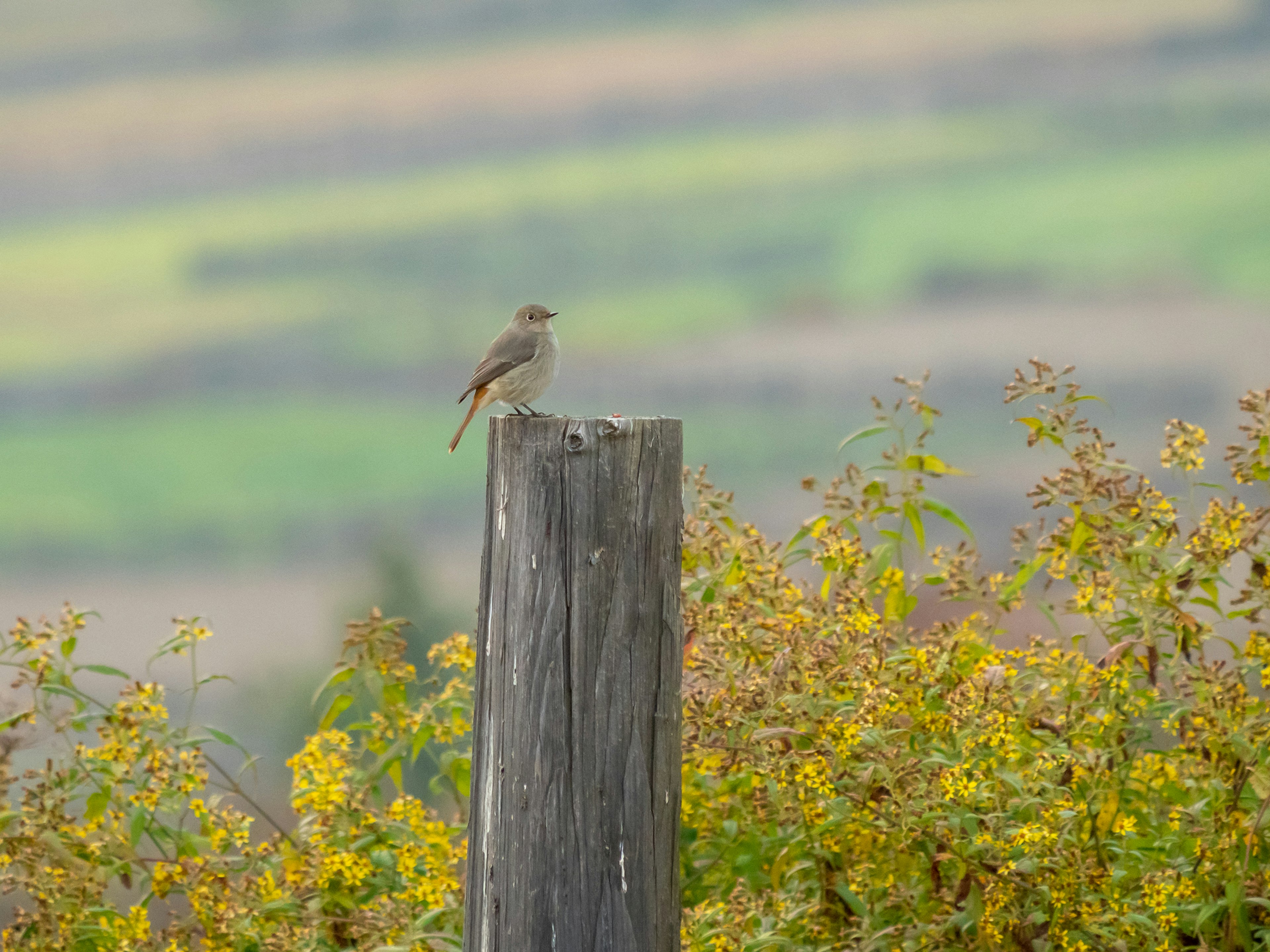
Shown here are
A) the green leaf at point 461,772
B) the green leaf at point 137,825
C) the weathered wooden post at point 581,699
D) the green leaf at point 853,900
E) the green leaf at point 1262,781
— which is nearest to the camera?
the weathered wooden post at point 581,699

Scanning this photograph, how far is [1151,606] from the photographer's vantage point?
3.09 m

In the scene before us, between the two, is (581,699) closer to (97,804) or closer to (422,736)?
(422,736)

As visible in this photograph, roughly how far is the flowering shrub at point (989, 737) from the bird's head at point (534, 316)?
2.19 ft

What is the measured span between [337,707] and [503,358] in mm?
1113

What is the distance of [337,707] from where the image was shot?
11.7 ft

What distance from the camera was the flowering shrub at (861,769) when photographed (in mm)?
2926

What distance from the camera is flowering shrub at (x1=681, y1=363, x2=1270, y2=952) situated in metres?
2.90

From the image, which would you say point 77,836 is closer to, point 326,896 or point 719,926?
point 326,896

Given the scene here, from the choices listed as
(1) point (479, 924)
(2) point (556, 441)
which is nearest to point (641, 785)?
(1) point (479, 924)

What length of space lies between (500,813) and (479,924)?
243 millimetres

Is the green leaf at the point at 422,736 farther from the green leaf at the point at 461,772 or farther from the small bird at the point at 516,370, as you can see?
the small bird at the point at 516,370

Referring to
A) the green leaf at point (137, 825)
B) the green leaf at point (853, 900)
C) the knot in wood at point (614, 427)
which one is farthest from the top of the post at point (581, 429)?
the green leaf at point (137, 825)

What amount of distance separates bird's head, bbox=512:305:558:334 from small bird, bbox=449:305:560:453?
3.6 inches

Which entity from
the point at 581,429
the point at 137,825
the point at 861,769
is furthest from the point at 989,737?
the point at 137,825
